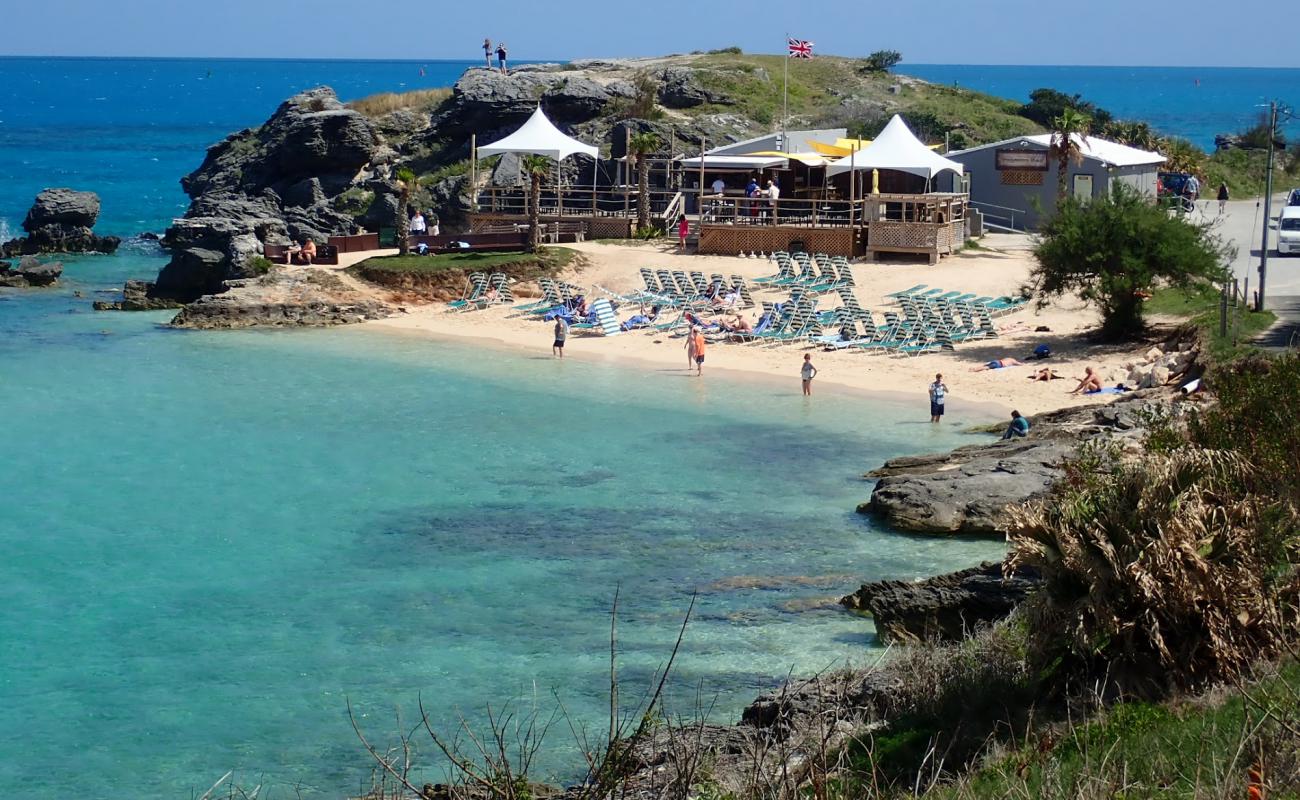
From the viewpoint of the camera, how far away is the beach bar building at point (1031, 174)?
43.9 m

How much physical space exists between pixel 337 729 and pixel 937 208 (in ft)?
95.6

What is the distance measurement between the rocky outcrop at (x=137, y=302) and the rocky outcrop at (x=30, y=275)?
4.38m

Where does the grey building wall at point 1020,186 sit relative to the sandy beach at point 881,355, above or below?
above

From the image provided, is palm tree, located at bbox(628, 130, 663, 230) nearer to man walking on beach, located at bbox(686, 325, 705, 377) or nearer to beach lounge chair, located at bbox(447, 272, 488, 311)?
beach lounge chair, located at bbox(447, 272, 488, 311)

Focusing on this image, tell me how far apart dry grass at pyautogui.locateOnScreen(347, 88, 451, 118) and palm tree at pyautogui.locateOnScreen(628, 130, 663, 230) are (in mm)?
21178

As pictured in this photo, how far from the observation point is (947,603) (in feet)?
51.7

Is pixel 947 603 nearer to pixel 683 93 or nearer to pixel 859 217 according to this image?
pixel 859 217

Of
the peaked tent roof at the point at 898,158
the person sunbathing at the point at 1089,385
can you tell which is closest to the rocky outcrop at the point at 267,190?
the peaked tent roof at the point at 898,158

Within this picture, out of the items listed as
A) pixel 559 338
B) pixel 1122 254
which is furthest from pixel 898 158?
pixel 559 338

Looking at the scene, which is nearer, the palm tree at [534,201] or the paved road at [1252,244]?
the paved road at [1252,244]

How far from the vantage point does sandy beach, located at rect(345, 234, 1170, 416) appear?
2861 centimetres

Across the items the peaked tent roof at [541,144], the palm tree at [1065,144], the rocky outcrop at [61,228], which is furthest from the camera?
the rocky outcrop at [61,228]

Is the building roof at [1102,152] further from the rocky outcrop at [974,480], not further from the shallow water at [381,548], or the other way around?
the rocky outcrop at [974,480]

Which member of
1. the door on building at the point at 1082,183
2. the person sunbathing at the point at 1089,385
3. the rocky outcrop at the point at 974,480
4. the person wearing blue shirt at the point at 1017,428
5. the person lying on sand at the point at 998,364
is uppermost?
the door on building at the point at 1082,183
